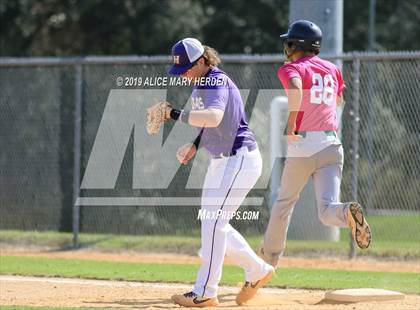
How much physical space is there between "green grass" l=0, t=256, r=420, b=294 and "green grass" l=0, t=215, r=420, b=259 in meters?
1.51

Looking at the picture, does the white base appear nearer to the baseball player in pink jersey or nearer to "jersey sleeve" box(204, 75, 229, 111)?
the baseball player in pink jersey

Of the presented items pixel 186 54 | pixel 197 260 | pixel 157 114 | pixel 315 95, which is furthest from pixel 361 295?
pixel 197 260

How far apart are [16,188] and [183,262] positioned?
139 inches

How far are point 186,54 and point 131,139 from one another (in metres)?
6.32

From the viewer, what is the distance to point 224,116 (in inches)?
305

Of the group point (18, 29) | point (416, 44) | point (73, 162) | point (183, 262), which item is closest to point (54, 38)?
point (18, 29)

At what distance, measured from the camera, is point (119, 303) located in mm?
8125

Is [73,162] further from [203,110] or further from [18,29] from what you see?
[18,29]

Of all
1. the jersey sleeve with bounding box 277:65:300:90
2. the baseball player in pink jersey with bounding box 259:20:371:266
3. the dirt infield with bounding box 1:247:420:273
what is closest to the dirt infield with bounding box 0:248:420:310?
the baseball player in pink jersey with bounding box 259:20:371:266

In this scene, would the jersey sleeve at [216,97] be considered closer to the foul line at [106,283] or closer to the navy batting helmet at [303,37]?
the navy batting helmet at [303,37]

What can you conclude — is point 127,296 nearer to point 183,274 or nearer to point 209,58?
point 183,274

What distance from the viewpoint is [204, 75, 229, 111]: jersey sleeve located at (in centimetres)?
752

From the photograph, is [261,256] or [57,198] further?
[57,198]

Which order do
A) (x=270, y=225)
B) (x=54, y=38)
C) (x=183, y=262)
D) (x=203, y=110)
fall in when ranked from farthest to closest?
1. (x=54, y=38)
2. (x=183, y=262)
3. (x=270, y=225)
4. (x=203, y=110)
